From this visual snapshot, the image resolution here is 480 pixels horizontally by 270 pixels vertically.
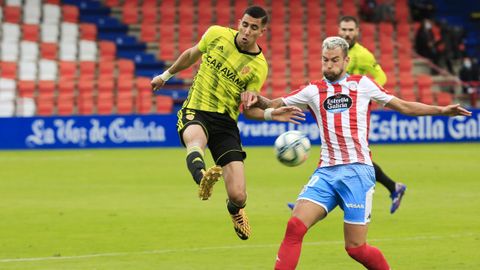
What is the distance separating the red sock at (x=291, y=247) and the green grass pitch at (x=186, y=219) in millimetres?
1789

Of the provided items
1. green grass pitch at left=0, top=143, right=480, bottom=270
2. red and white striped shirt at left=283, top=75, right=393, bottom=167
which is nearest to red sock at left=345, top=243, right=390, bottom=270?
red and white striped shirt at left=283, top=75, right=393, bottom=167

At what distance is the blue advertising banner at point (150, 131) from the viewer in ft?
→ 84.1

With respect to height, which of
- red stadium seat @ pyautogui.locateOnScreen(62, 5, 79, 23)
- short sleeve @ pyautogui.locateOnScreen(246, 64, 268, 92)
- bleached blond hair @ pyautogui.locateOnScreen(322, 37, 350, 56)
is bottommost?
red stadium seat @ pyautogui.locateOnScreen(62, 5, 79, 23)

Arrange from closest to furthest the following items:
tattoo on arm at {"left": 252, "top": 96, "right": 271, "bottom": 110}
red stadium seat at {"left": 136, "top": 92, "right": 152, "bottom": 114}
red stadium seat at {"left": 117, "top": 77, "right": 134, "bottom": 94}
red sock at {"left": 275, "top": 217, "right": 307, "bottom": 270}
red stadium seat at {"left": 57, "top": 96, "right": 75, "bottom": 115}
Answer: red sock at {"left": 275, "top": 217, "right": 307, "bottom": 270} → tattoo on arm at {"left": 252, "top": 96, "right": 271, "bottom": 110} → red stadium seat at {"left": 57, "top": 96, "right": 75, "bottom": 115} → red stadium seat at {"left": 136, "top": 92, "right": 152, "bottom": 114} → red stadium seat at {"left": 117, "top": 77, "right": 134, "bottom": 94}

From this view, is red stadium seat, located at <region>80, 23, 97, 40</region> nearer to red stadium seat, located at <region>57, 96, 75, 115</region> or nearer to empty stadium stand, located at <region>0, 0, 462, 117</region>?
empty stadium stand, located at <region>0, 0, 462, 117</region>

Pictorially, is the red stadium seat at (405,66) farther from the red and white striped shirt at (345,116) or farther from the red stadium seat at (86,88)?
the red and white striped shirt at (345,116)

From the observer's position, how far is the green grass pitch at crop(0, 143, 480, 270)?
9.73m

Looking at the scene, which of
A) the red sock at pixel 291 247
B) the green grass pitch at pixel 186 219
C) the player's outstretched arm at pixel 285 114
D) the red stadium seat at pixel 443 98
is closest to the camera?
the red sock at pixel 291 247

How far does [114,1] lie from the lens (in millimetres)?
32031

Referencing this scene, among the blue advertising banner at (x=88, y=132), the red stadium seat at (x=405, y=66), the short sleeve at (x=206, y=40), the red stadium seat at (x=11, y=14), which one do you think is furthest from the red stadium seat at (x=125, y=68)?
the short sleeve at (x=206, y=40)

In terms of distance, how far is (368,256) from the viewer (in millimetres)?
7566

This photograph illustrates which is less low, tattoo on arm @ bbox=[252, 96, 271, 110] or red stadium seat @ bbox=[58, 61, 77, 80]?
tattoo on arm @ bbox=[252, 96, 271, 110]

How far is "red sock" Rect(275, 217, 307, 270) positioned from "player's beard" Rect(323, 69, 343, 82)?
1136 millimetres

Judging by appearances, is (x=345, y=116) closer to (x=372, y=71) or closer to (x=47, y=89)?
(x=372, y=71)
